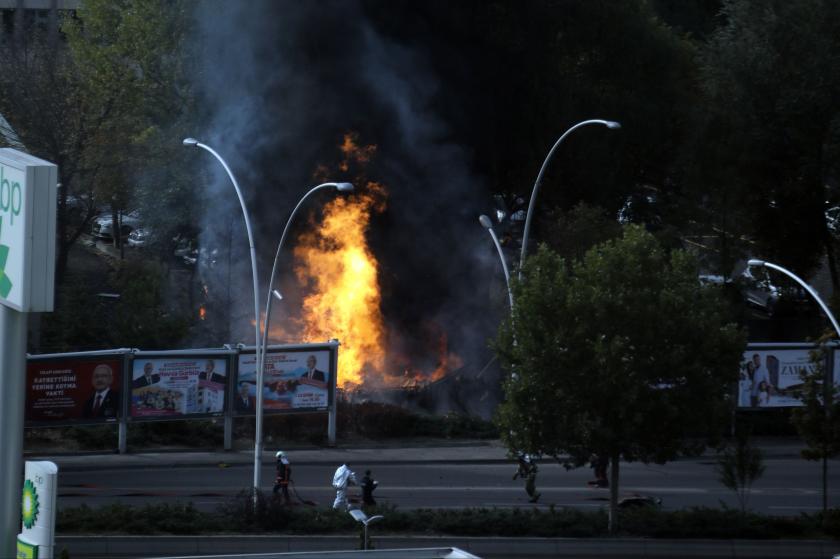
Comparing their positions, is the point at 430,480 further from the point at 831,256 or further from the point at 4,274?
the point at 4,274

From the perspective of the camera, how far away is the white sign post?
8688 millimetres

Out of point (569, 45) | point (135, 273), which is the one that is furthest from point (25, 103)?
point (569, 45)

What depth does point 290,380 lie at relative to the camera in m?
33.0

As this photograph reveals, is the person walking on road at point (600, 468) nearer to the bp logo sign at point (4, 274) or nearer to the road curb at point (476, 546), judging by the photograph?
the road curb at point (476, 546)

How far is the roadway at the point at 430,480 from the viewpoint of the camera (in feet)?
87.4

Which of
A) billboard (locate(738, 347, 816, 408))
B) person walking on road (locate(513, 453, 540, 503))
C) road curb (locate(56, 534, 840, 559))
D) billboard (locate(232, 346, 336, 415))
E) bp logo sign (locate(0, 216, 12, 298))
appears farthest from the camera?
billboard (locate(738, 347, 816, 408))

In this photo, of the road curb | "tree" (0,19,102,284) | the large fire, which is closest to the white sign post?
the road curb

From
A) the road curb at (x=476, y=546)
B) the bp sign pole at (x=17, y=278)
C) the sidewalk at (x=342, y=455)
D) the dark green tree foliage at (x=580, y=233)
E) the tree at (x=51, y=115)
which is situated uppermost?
the tree at (x=51, y=115)

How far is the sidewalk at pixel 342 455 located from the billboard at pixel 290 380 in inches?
46.6

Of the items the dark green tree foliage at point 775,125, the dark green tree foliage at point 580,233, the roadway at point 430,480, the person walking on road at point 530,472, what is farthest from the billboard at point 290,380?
the dark green tree foliage at point 775,125

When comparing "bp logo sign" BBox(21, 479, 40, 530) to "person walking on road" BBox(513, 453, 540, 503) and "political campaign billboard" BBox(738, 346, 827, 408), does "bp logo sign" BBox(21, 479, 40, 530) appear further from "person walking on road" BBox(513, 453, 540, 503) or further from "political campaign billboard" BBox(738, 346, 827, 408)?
"political campaign billboard" BBox(738, 346, 827, 408)

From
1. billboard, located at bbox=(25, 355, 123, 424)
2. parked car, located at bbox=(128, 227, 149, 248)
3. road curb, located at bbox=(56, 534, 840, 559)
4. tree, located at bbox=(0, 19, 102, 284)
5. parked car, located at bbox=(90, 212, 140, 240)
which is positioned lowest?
road curb, located at bbox=(56, 534, 840, 559)

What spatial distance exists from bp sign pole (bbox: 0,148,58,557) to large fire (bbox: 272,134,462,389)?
105ft

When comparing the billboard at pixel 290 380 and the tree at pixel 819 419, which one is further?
the billboard at pixel 290 380
